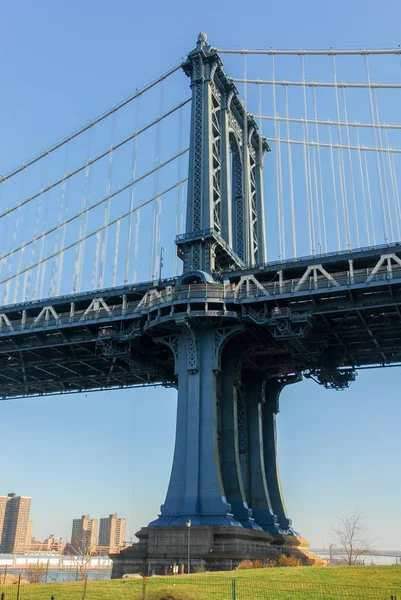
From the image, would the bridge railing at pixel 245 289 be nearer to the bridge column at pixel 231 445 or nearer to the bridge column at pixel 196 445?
the bridge column at pixel 196 445

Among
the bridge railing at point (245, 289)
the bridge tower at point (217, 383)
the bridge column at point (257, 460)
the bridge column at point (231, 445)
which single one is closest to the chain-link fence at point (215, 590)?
the bridge tower at point (217, 383)

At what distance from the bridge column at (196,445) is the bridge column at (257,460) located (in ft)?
40.2

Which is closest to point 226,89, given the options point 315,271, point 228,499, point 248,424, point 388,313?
point 315,271

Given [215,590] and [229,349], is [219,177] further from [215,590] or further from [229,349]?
[215,590]

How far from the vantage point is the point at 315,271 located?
53250mm

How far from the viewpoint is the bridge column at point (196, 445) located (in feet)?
159

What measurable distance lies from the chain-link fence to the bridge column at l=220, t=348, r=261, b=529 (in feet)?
63.6

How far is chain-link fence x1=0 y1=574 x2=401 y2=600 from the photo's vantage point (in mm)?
25875

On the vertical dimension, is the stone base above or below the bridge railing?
below

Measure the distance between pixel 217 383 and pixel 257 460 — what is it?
10481 mm

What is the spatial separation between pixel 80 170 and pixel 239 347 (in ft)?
139

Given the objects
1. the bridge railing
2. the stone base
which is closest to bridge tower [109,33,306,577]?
the stone base

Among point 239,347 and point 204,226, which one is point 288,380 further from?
point 204,226

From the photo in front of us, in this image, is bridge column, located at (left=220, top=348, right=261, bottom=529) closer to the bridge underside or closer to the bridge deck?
the bridge underside
